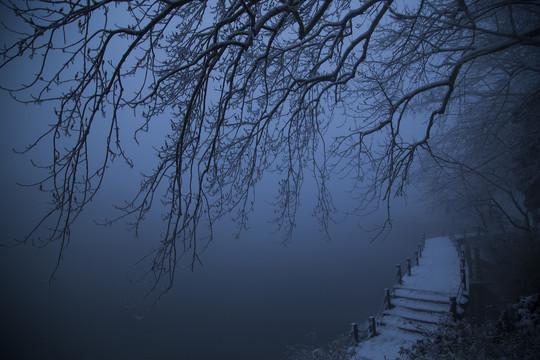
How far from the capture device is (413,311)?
959cm

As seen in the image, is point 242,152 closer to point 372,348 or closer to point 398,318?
point 372,348

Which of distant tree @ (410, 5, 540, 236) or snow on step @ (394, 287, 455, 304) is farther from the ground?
distant tree @ (410, 5, 540, 236)

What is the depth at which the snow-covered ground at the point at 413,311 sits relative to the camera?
312 inches

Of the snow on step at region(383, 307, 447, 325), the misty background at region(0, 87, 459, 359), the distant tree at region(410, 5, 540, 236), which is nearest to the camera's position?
the distant tree at region(410, 5, 540, 236)

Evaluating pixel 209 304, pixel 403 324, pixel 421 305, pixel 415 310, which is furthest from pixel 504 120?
pixel 209 304

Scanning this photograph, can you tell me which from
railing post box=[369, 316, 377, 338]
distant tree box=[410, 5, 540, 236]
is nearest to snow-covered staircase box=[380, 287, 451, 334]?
railing post box=[369, 316, 377, 338]

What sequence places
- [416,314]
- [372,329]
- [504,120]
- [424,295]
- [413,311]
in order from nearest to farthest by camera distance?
[504,120]
[372,329]
[416,314]
[413,311]
[424,295]

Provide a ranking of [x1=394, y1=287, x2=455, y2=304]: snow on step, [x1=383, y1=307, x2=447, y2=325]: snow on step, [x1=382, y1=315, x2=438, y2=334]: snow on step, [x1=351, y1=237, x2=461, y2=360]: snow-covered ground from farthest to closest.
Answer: [x1=394, y1=287, x2=455, y2=304]: snow on step
[x1=383, y1=307, x2=447, y2=325]: snow on step
[x1=382, y1=315, x2=438, y2=334]: snow on step
[x1=351, y1=237, x2=461, y2=360]: snow-covered ground

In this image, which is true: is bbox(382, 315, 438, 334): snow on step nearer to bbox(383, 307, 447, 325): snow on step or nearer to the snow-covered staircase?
the snow-covered staircase

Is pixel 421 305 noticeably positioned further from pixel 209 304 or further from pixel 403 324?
pixel 209 304

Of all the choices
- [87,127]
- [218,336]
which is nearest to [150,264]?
[87,127]

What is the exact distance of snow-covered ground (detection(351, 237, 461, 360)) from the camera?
7922mm

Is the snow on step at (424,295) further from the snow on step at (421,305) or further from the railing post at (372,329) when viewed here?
the railing post at (372,329)

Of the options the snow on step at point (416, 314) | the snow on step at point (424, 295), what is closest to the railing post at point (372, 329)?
the snow on step at point (416, 314)
